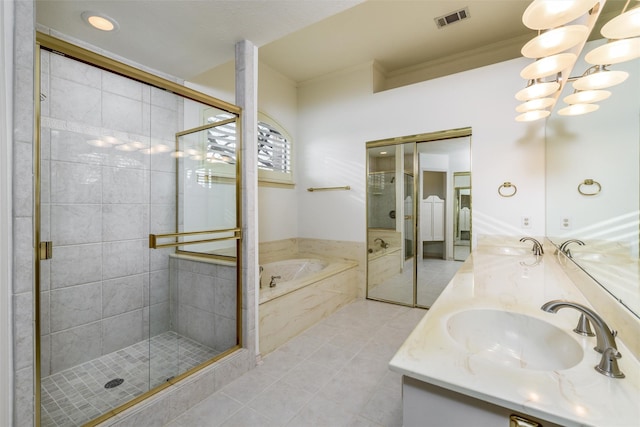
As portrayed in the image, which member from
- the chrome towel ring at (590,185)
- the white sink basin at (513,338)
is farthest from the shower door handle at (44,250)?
the chrome towel ring at (590,185)

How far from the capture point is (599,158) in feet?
4.57

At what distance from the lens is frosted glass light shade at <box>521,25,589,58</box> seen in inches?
50.7

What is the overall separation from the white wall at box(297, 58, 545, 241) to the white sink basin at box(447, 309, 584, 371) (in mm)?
1945

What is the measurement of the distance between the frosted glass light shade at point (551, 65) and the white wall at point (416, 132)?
1128 millimetres

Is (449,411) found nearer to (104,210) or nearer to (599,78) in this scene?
(599,78)

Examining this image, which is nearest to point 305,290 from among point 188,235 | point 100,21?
point 188,235

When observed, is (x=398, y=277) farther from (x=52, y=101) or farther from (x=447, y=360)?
(x=52, y=101)

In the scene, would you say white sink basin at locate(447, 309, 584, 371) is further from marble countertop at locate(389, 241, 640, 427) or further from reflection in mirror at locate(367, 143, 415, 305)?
reflection in mirror at locate(367, 143, 415, 305)

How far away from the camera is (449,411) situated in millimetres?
702

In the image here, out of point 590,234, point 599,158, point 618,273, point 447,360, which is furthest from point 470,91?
point 447,360

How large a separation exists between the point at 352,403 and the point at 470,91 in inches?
117

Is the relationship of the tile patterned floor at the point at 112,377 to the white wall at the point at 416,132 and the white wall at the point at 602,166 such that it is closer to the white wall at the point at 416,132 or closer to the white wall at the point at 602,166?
the white wall at the point at 416,132

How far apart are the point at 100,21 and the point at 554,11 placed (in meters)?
2.49

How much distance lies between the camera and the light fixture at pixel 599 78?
1.14m
